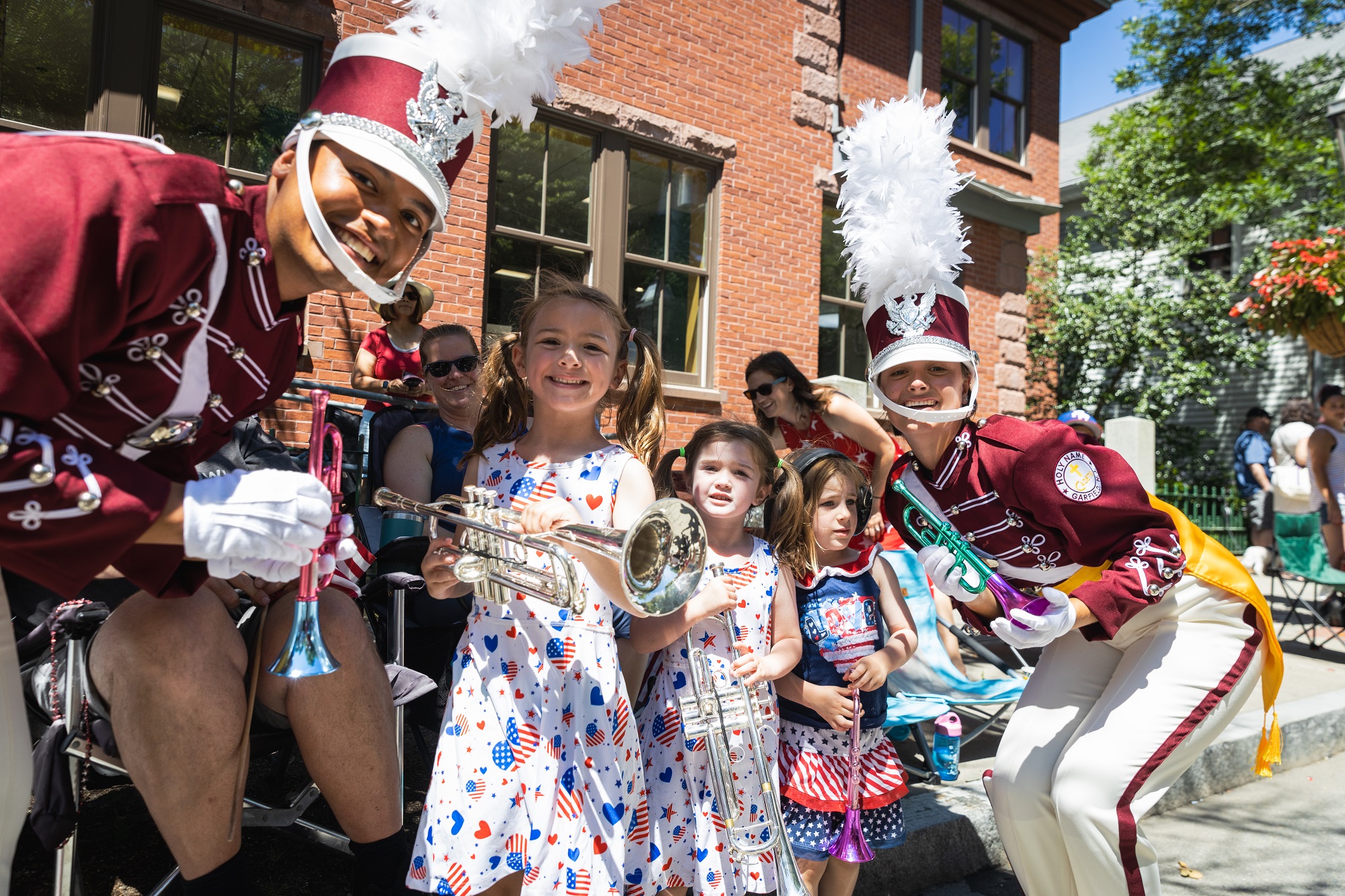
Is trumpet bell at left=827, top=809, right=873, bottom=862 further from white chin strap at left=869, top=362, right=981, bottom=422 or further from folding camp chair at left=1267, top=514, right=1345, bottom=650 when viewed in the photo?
folding camp chair at left=1267, top=514, right=1345, bottom=650

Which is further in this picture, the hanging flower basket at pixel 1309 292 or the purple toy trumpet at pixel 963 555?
the hanging flower basket at pixel 1309 292

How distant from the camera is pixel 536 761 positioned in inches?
90.1

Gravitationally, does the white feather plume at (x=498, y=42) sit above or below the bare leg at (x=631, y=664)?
above

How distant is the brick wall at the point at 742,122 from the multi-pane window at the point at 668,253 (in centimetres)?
23

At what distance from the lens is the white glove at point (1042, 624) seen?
240cm

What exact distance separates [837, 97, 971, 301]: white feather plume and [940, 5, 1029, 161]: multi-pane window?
346 inches

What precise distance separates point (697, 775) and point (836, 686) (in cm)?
61

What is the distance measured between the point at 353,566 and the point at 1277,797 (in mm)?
4752

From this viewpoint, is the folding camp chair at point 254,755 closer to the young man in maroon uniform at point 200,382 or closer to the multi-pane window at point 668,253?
the young man in maroon uniform at point 200,382

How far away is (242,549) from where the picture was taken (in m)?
1.63

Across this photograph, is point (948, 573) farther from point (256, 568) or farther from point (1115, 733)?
point (256, 568)

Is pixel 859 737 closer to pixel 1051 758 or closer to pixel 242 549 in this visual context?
pixel 1051 758

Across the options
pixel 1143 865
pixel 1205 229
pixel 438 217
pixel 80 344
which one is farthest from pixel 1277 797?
pixel 1205 229

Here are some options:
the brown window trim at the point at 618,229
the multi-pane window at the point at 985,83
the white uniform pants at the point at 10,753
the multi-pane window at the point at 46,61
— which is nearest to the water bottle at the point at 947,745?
the white uniform pants at the point at 10,753
